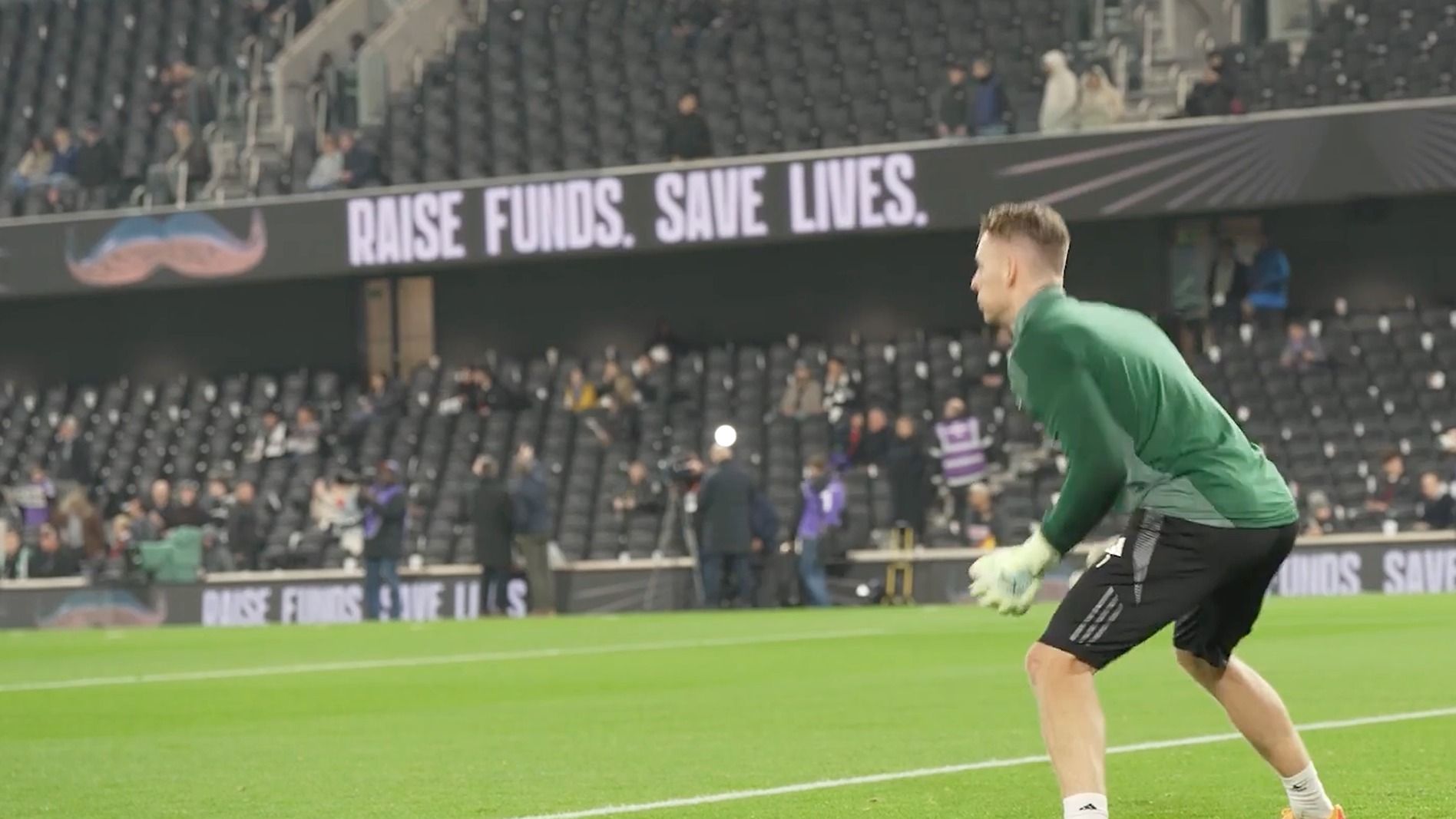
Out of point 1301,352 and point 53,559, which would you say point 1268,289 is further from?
point 53,559

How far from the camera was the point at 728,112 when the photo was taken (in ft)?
107

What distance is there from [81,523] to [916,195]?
1135 cm

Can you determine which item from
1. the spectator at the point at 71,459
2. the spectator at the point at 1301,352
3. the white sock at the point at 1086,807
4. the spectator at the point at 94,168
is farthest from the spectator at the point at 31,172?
the white sock at the point at 1086,807

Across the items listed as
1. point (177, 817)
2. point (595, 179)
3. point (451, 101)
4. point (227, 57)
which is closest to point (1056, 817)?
point (177, 817)

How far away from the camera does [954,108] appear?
3058 centimetres

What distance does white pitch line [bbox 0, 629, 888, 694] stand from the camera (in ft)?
53.5

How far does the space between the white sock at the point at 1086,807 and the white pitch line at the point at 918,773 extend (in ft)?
7.64

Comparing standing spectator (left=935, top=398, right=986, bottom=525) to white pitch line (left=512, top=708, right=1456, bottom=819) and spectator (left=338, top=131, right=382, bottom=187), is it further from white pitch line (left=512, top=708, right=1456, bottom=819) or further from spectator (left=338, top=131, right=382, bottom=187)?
white pitch line (left=512, top=708, right=1456, bottom=819)

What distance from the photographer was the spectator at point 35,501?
3416 centimetres

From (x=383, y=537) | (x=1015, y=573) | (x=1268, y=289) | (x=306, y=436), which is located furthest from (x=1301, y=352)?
(x=1015, y=573)

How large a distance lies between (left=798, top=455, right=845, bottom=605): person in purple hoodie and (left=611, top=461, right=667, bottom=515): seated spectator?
2.93 metres

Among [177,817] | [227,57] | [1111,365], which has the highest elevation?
[227,57]

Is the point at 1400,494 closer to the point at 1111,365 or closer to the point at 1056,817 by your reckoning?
the point at 1056,817

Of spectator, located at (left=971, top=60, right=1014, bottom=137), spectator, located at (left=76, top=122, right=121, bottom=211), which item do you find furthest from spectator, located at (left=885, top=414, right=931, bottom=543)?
spectator, located at (left=76, top=122, right=121, bottom=211)
